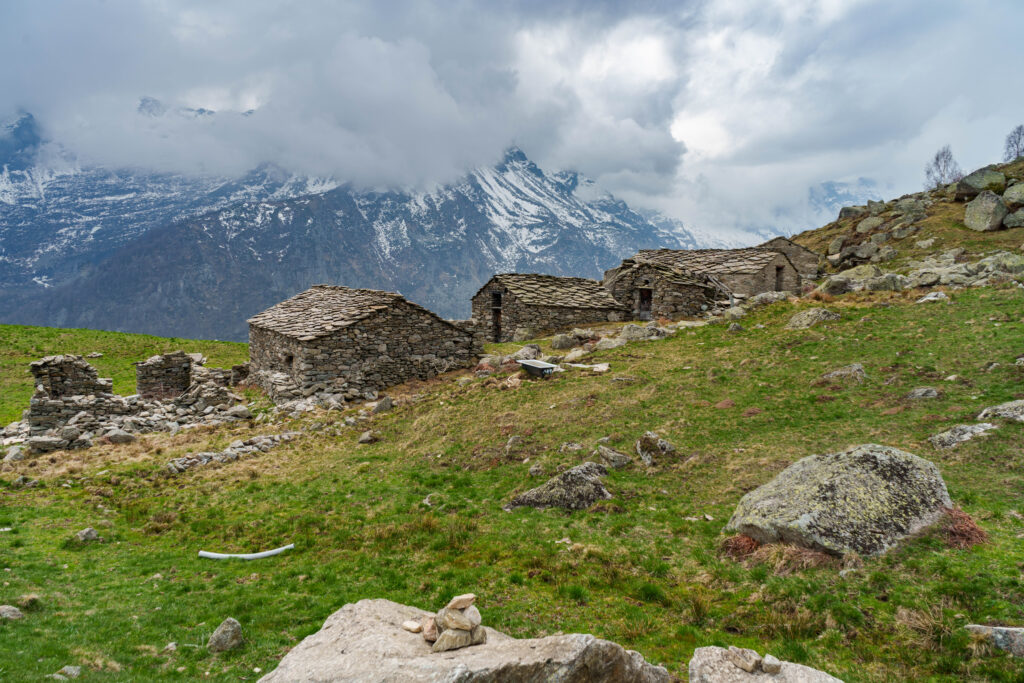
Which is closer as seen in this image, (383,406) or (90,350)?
(383,406)

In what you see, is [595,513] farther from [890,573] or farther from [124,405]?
[124,405]

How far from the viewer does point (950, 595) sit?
6.81 meters

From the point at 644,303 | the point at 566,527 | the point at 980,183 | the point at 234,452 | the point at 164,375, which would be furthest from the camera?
the point at 980,183

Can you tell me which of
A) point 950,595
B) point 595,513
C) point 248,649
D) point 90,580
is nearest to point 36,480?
point 90,580

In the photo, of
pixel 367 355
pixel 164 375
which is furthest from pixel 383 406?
pixel 164 375

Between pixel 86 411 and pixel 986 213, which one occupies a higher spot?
pixel 986 213

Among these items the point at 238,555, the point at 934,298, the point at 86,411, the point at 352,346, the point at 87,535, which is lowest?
the point at 238,555

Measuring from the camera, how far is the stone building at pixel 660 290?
36406 millimetres

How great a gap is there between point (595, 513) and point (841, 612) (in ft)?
17.9

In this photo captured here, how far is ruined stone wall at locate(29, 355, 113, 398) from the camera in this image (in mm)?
23000

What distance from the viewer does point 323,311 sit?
91.6 ft

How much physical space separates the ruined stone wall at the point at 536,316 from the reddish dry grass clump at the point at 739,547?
2835cm

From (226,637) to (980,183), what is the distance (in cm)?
6771

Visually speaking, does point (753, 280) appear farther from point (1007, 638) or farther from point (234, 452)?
point (234, 452)
